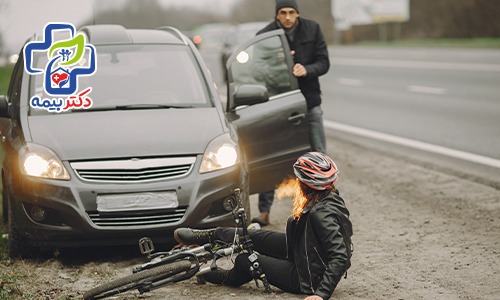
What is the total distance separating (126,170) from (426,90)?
15.3 meters

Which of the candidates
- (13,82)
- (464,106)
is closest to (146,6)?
(464,106)

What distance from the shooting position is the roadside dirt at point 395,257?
6.14 m

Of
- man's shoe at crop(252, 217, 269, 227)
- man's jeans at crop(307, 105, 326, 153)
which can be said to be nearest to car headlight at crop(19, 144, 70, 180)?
man's shoe at crop(252, 217, 269, 227)

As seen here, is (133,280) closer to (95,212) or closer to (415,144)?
(95,212)

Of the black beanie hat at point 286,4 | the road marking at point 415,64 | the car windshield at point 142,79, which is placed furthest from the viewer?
the road marking at point 415,64

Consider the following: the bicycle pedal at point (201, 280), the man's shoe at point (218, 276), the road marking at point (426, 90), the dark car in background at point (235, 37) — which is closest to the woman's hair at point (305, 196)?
the man's shoe at point (218, 276)

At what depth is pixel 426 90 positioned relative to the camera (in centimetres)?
2147

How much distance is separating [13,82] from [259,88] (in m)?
2.35

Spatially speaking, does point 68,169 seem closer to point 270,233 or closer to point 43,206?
point 43,206

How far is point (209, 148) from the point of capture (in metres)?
7.30

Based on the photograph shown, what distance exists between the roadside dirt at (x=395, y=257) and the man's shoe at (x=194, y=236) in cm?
31

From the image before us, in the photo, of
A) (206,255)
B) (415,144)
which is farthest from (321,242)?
(415,144)

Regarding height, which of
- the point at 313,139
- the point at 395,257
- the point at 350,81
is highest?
the point at 313,139

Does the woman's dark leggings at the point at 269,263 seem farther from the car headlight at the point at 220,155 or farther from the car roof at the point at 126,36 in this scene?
the car roof at the point at 126,36
